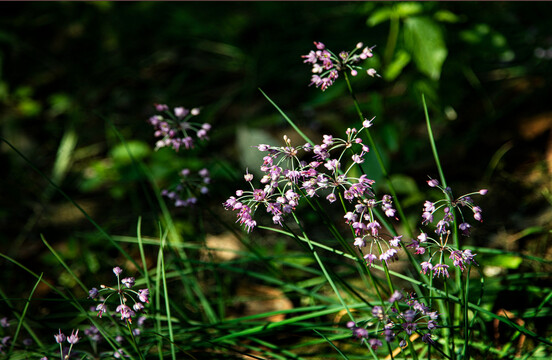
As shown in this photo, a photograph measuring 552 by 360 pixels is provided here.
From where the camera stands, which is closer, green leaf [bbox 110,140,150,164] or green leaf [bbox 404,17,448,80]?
green leaf [bbox 404,17,448,80]

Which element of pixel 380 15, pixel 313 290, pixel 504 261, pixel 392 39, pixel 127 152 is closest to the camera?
pixel 504 261

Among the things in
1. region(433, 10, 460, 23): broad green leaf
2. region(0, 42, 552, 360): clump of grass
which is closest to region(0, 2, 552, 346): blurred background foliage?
region(433, 10, 460, 23): broad green leaf

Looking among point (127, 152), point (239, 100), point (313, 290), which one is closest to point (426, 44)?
point (313, 290)

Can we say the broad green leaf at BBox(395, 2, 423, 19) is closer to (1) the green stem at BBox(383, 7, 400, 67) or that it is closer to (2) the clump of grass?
(1) the green stem at BBox(383, 7, 400, 67)

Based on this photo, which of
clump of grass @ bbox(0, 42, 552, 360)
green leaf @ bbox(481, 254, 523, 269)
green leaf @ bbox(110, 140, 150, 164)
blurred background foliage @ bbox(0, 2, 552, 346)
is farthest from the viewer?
green leaf @ bbox(110, 140, 150, 164)

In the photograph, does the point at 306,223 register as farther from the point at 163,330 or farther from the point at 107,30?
the point at 107,30

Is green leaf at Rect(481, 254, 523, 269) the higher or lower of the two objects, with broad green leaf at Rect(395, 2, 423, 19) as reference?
lower

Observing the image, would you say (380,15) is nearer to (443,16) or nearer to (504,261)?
(443,16)

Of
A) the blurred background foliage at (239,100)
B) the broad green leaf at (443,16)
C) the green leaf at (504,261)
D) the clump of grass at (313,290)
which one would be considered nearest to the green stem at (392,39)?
the blurred background foliage at (239,100)

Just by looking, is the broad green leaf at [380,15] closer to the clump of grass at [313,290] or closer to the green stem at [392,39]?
the green stem at [392,39]
